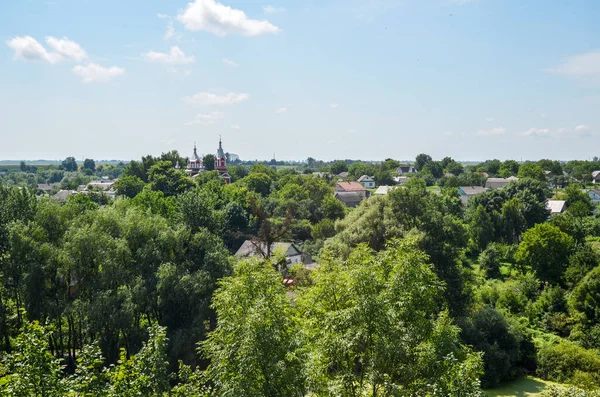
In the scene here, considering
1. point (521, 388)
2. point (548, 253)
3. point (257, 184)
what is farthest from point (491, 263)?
point (257, 184)

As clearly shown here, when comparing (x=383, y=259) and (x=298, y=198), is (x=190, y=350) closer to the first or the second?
(x=383, y=259)

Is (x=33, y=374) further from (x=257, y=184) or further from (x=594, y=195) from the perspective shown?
(x=594, y=195)

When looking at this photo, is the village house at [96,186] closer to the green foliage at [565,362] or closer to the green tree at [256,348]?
the green tree at [256,348]

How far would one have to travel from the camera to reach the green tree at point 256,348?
1062cm

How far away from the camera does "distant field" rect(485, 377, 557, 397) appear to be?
63.4ft

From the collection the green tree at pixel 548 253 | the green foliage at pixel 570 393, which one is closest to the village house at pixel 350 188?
the green tree at pixel 548 253

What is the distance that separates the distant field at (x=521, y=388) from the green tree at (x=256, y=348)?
41.9 ft

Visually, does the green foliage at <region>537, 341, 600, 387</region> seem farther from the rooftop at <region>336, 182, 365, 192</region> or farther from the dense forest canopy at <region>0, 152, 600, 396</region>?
the rooftop at <region>336, 182, 365, 192</region>

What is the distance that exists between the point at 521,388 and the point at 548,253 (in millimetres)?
14504

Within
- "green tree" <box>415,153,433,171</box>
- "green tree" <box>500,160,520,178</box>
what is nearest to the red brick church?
"green tree" <box>500,160,520,178</box>

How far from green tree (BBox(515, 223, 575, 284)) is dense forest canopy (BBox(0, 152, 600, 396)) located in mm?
155

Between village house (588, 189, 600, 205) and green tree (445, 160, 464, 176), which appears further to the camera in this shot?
green tree (445, 160, 464, 176)

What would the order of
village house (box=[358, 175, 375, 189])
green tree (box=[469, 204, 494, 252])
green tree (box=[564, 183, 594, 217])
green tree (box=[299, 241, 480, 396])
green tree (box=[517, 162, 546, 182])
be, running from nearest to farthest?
green tree (box=[299, 241, 480, 396]) < green tree (box=[469, 204, 494, 252]) < green tree (box=[564, 183, 594, 217]) < green tree (box=[517, 162, 546, 182]) < village house (box=[358, 175, 375, 189])

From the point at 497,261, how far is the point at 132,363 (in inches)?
1352
